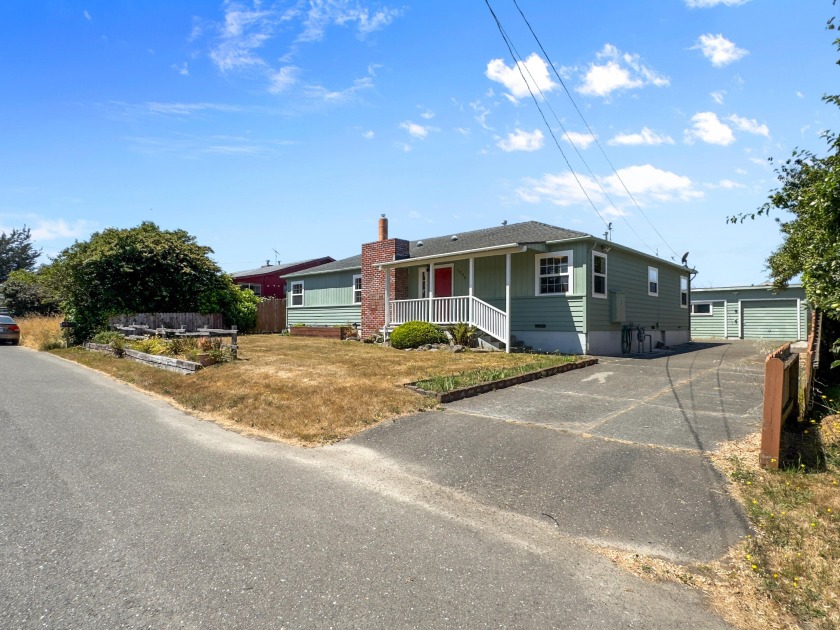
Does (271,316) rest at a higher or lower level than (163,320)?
higher

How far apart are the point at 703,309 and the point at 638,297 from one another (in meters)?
13.1

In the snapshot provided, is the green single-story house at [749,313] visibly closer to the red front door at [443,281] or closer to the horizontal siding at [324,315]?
the red front door at [443,281]

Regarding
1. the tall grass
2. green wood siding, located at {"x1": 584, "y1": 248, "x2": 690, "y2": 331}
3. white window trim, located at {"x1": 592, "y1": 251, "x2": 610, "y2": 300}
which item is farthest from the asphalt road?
the tall grass

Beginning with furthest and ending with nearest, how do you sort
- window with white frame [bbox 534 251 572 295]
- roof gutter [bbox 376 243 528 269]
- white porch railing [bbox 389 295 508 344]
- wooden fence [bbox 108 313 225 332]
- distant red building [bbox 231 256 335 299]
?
distant red building [bbox 231 256 335 299], wooden fence [bbox 108 313 225 332], white porch railing [bbox 389 295 508 344], window with white frame [bbox 534 251 572 295], roof gutter [bbox 376 243 528 269]

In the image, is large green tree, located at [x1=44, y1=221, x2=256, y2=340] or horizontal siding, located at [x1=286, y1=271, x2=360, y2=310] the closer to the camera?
large green tree, located at [x1=44, y1=221, x2=256, y2=340]

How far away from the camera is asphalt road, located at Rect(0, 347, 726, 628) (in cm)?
281

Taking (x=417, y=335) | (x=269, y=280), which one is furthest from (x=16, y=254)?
(x=417, y=335)

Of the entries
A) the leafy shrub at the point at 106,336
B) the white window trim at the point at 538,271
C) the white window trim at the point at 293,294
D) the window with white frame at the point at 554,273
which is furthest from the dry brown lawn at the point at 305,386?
the white window trim at the point at 293,294

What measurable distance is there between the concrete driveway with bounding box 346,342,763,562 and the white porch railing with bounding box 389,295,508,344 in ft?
19.5

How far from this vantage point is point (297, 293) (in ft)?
88.1

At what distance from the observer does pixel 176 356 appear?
1259 cm

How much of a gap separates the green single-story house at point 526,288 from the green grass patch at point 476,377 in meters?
3.69

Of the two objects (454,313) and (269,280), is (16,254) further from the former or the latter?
(454,313)

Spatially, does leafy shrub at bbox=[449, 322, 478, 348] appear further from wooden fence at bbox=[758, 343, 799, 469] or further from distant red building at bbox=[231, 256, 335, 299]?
distant red building at bbox=[231, 256, 335, 299]
